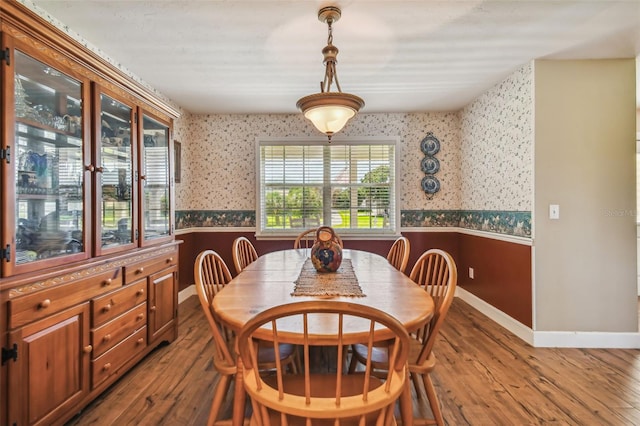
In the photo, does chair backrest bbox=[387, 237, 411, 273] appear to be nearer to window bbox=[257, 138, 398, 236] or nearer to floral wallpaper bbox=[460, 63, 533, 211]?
floral wallpaper bbox=[460, 63, 533, 211]

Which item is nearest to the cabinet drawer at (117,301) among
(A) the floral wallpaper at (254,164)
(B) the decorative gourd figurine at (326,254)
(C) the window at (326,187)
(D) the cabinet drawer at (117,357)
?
(D) the cabinet drawer at (117,357)

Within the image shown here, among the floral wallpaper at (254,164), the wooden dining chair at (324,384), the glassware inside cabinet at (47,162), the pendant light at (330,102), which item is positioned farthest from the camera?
the floral wallpaper at (254,164)

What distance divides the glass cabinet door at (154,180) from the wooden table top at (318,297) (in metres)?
0.90

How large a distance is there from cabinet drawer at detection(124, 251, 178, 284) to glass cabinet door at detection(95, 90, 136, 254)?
16 cm

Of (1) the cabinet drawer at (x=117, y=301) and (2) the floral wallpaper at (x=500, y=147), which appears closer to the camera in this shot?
(1) the cabinet drawer at (x=117, y=301)

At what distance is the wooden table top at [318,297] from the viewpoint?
123 cm

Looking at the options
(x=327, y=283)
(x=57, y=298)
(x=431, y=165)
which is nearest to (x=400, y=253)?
(x=327, y=283)

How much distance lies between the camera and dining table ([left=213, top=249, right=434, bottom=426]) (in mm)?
1256

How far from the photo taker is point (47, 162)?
1676 millimetres

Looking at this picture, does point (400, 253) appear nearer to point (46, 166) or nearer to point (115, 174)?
point (115, 174)

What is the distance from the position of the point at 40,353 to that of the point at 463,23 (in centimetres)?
298

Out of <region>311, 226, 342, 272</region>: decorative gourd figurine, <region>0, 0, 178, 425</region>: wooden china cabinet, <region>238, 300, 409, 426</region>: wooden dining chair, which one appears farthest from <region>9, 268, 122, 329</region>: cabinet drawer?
<region>311, 226, 342, 272</region>: decorative gourd figurine

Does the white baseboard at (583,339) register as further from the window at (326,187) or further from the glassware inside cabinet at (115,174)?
the glassware inside cabinet at (115,174)

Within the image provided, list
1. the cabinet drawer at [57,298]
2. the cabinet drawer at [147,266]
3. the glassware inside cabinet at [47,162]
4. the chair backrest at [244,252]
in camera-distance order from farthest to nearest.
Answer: the chair backrest at [244,252] < the cabinet drawer at [147,266] < the glassware inside cabinet at [47,162] < the cabinet drawer at [57,298]
